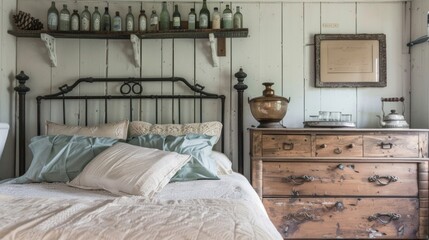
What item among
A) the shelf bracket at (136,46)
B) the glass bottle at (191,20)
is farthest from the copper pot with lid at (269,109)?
the shelf bracket at (136,46)

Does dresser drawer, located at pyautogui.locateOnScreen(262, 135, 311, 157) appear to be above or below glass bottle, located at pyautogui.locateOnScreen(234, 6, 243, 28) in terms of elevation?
below

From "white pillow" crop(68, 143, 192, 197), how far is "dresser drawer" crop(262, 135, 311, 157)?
2.02 ft

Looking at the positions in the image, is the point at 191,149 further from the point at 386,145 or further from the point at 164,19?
the point at 386,145

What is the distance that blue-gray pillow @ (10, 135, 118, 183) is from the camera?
6.10 feet

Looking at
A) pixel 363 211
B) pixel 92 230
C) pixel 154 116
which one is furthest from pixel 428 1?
pixel 92 230

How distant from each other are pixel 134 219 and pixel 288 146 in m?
1.33

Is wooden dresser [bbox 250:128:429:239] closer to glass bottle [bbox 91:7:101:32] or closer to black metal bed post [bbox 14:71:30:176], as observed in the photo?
glass bottle [bbox 91:7:101:32]

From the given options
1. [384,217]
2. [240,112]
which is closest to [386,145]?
[384,217]

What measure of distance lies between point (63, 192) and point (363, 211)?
1846 millimetres

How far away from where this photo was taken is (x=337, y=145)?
212cm

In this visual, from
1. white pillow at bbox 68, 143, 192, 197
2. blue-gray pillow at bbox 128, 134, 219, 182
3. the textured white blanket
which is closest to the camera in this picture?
the textured white blanket

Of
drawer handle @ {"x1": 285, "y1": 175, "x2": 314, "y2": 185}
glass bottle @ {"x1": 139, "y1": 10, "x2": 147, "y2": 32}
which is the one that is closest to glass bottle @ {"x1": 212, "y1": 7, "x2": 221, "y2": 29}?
glass bottle @ {"x1": 139, "y1": 10, "x2": 147, "y2": 32}

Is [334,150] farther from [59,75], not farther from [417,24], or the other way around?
[59,75]

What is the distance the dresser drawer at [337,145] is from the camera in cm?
212
